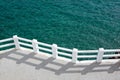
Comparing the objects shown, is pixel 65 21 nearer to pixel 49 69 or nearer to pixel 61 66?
pixel 61 66

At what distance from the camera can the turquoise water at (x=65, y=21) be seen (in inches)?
1009

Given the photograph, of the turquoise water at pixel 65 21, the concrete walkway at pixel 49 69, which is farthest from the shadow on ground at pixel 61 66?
the turquoise water at pixel 65 21

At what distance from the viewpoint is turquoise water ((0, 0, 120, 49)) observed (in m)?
25.6

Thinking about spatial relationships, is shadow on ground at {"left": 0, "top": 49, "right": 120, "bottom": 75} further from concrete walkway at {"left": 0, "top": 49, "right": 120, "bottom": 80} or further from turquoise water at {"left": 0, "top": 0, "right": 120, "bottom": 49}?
turquoise water at {"left": 0, "top": 0, "right": 120, "bottom": 49}

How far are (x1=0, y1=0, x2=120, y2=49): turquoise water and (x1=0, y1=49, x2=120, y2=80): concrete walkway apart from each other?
828 cm

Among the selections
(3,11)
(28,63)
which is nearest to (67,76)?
(28,63)

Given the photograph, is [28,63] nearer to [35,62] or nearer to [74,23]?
[35,62]

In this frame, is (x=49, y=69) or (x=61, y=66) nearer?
(x=49, y=69)

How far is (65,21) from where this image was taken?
29.5m

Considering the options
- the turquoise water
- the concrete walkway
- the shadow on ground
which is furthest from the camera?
the turquoise water

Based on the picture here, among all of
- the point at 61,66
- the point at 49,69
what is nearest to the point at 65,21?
the point at 61,66

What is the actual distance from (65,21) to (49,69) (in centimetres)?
1470

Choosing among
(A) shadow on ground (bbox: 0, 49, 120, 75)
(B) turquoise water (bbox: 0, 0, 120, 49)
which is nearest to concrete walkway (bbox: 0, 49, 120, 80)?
(A) shadow on ground (bbox: 0, 49, 120, 75)

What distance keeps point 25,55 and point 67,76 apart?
12.8 feet
